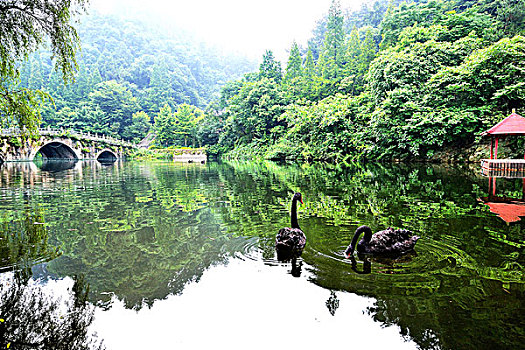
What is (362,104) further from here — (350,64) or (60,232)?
(60,232)

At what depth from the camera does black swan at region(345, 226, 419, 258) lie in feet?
13.5

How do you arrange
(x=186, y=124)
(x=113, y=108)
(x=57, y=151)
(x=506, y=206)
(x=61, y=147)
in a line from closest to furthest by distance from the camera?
(x=506, y=206), (x=61, y=147), (x=57, y=151), (x=186, y=124), (x=113, y=108)

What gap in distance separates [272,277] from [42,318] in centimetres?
229

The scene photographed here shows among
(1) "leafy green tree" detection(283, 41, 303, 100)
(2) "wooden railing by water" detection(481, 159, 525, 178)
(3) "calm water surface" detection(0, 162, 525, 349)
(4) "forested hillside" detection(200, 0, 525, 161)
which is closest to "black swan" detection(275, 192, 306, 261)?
(3) "calm water surface" detection(0, 162, 525, 349)

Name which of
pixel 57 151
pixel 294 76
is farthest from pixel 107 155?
pixel 294 76

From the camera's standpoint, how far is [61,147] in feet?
150

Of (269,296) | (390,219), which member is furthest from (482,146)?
(269,296)

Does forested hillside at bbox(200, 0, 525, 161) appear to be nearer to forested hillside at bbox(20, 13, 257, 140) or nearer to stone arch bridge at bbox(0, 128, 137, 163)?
forested hillside at bbox(20, 13, 257, 140)

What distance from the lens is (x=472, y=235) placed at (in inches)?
193

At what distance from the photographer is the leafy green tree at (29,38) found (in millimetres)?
6281

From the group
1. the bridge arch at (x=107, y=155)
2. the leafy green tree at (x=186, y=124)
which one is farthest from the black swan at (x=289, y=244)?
the leafy green tree at (x=186, y=124)

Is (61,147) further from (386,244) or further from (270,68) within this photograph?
(386,244)

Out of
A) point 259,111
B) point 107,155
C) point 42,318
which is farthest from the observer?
point 107,155

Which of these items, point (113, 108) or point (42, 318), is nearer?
point (42, 318)
